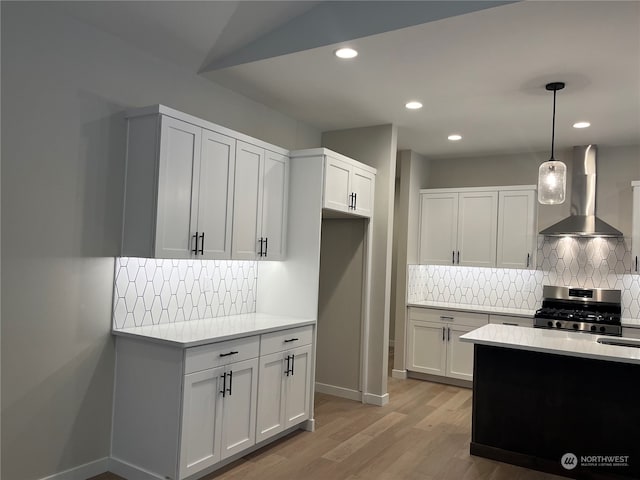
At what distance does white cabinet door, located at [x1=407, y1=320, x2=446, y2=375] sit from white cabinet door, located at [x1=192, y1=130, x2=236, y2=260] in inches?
121

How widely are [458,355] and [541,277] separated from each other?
1352 millimetres

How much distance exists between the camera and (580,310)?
5.36 m

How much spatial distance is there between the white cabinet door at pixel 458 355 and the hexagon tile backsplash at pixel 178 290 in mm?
2543

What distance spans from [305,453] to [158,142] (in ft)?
7.97

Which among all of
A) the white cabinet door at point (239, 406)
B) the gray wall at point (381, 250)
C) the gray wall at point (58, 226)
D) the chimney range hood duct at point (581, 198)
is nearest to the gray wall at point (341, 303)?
the gray wall at point (381, 250)

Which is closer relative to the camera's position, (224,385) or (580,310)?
(224,385)

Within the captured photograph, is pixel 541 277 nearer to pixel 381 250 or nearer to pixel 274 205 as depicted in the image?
pixel 381 250

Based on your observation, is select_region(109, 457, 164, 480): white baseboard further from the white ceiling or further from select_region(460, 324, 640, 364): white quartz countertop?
the white ceiling

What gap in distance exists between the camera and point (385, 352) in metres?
4.88

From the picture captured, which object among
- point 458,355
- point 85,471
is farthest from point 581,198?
point 85,471

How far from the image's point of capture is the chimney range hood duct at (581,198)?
17.5ft

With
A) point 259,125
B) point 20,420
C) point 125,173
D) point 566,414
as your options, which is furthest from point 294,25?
point 566,414

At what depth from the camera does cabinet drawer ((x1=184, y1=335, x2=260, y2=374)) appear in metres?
2.95

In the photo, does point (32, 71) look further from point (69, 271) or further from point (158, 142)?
point (69, 271)
